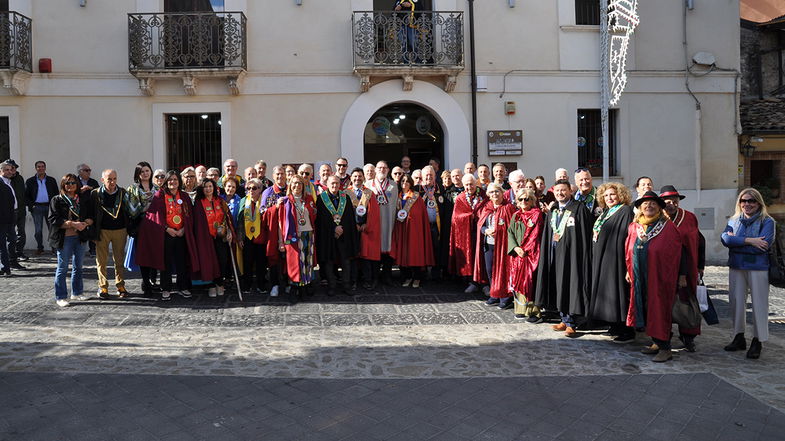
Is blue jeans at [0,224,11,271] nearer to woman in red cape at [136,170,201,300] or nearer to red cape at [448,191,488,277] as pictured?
woman in red cape at [136,170,201,300]

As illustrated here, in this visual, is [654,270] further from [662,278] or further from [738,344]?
[738,344]

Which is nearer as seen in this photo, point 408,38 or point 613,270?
point 613,270

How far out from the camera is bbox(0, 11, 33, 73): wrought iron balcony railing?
457 inches

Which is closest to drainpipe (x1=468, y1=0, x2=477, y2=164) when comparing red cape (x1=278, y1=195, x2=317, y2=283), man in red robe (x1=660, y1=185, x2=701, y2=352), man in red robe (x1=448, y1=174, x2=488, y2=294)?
man in red robe (x1=448, y1=174, x2=488, y2=294)

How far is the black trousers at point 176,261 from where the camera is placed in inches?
307

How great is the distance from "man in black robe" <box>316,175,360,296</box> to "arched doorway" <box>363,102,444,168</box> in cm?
502

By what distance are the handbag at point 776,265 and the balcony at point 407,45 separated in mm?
7808

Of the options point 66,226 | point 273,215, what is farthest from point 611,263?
point 66,226

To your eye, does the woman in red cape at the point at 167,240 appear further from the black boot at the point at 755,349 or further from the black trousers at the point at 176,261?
the black boot at the point at 755,349

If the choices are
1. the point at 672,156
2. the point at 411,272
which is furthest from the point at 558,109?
the point at 411,272

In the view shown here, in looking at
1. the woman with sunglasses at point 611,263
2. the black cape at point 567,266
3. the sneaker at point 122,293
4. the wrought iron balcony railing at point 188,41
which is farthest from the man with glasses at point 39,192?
the woman with sunglasses at point 611,263

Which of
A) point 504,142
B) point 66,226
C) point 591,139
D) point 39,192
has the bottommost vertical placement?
point 66,226

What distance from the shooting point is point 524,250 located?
6969 mm

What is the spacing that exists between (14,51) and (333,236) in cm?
873
